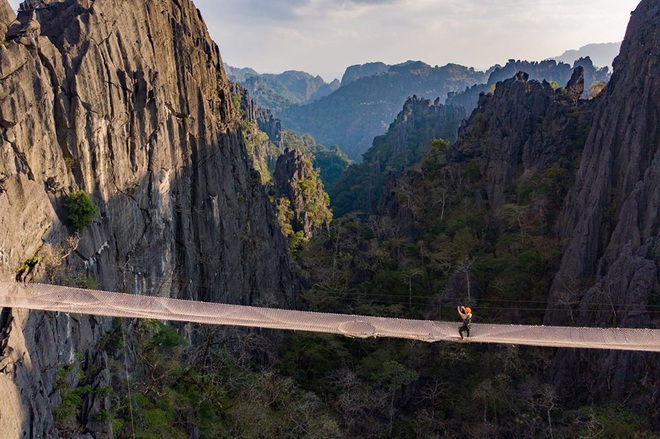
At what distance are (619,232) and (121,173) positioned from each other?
18666 millimetres

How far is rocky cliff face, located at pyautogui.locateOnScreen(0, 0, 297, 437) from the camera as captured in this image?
10.3m

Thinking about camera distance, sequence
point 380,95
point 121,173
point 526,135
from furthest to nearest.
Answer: point 380,95 < point 526,135 < point 121,173

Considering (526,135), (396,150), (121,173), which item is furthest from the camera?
(396,150)

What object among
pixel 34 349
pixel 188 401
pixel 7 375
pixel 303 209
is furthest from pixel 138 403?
pixel 303 209

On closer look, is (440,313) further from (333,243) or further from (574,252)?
(333,243)

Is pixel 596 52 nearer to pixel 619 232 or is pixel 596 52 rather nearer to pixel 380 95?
pixel 380 95

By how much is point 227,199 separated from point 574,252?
16.0 m

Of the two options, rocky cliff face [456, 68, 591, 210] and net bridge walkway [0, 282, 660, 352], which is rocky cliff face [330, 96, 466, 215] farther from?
net bridge walkway [0, 282, 660, 352]

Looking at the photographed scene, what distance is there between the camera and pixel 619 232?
67.5 feet

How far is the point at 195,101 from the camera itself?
23656 millimetres

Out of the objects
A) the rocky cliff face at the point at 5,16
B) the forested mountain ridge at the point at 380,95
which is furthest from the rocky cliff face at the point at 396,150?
the forested mountain ridge at the point at 380,95

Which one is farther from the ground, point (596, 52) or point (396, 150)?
point (596, 52)

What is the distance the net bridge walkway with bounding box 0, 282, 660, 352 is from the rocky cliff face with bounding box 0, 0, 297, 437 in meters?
0.93

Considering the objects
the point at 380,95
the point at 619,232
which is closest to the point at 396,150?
the point at 619,232
